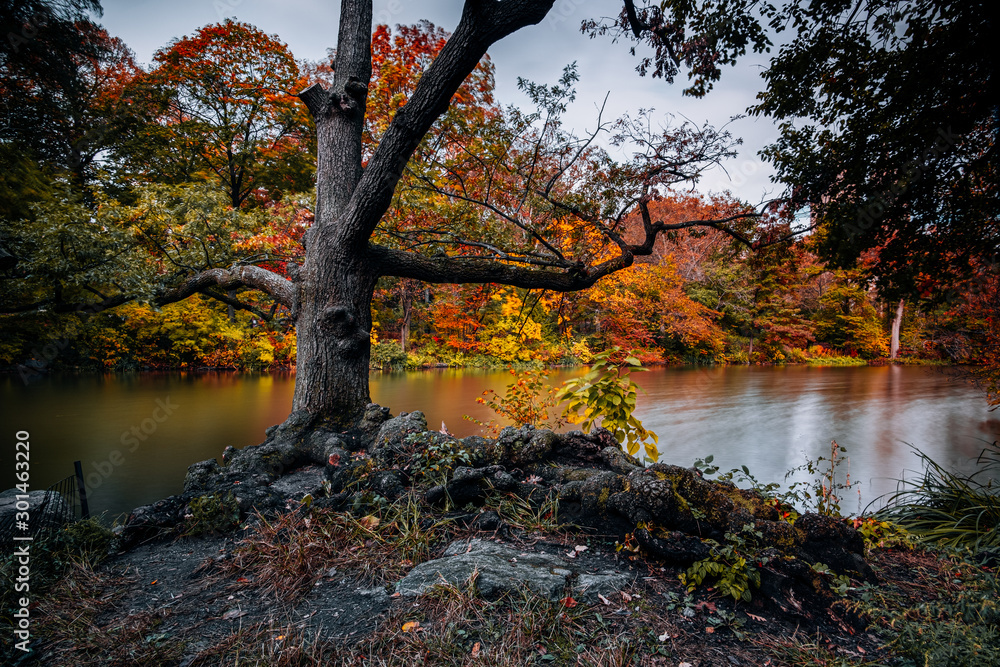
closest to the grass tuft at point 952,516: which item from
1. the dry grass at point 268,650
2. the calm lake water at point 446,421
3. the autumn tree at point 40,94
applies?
the calm lake water at point 446,421

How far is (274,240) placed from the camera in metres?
6.94

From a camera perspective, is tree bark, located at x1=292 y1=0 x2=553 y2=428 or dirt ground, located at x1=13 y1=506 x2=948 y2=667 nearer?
dirt ground, located at x1=13 y1=506 x2=948 y2=667

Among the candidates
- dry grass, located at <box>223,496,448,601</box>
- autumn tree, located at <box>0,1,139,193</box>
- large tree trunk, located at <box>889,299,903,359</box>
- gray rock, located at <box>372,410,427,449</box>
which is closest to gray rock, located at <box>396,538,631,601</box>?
dry grass, located at <box>223,496,448,601</box>

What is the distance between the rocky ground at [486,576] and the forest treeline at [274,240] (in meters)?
1.37

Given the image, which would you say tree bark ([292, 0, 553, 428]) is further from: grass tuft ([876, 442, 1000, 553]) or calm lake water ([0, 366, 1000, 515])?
grass tuft ([876, 442, 1000, 553])

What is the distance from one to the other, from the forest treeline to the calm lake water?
176cm

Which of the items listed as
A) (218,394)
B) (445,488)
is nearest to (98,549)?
(445,488)

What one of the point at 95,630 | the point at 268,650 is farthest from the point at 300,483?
the point at 268,650

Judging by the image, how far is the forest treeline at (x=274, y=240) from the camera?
4379 millimetres

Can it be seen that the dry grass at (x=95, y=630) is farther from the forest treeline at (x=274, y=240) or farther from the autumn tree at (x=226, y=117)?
the autumn tree at (x=226, y=117)

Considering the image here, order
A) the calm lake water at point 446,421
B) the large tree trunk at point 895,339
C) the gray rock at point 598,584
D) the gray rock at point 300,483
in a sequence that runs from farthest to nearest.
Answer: the large tree trunk at point 895,339
the calm lake water at point 446,421
the gray rock at point 300,483
the gray rock at point 598,584

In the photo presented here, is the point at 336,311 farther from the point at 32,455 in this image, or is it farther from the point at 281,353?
the point at 281,353

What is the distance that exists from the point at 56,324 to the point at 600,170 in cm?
1122

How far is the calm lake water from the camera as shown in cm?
567
